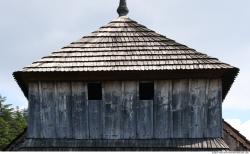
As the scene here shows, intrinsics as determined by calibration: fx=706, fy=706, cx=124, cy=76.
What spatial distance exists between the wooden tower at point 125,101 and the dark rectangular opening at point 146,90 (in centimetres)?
6

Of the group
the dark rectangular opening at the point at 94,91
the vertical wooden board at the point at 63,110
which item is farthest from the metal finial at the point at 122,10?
the vertical wooden board at the point at 63,110

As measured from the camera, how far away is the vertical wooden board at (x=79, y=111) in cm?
1980

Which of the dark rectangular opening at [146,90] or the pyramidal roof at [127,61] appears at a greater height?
the pyramidal roof at [127,61]

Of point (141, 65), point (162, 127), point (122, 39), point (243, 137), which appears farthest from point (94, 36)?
point (243, 137)

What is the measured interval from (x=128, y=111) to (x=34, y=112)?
2673 millimetres

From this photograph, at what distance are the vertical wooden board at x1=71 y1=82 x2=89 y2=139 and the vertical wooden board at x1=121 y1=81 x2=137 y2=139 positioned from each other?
3.43ft

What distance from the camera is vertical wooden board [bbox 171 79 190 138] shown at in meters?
19.7

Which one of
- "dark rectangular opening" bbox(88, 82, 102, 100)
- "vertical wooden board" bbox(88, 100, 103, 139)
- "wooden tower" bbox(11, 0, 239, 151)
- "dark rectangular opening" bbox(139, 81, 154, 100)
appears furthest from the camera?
"dark rectangular opening" bbox(88, 82, 102, 100)

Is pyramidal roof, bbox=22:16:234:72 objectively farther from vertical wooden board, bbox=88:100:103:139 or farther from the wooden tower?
vertical wooden board, bbox=88:100:103:139

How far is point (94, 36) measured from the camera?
21312 millimetres

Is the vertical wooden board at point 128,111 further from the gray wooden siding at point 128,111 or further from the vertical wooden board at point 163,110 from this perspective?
the vertical wooden board at point 163,110

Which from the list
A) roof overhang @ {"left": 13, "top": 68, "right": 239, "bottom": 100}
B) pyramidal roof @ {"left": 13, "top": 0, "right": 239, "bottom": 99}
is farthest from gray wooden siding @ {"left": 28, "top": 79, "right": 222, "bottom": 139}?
pyramidal roof @ {"left": 13, "top": 0, "right": 239, "bottom": 99}

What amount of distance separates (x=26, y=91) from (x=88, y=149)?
3671 mm

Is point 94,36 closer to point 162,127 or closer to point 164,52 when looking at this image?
point 164,52
